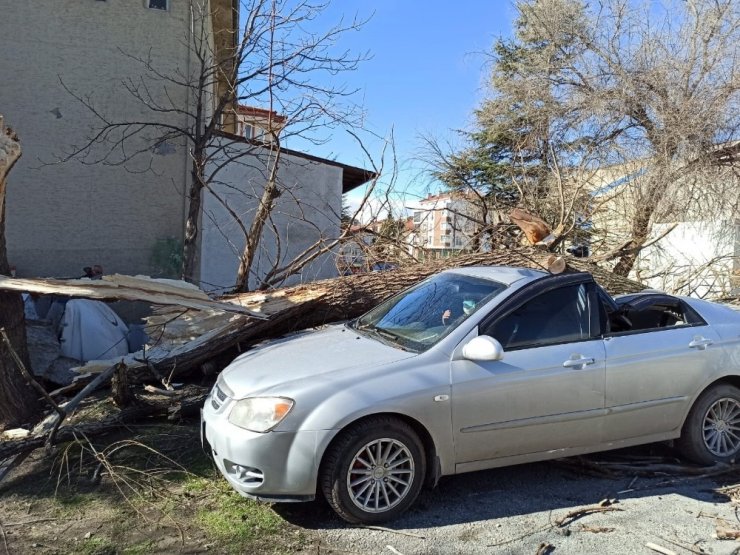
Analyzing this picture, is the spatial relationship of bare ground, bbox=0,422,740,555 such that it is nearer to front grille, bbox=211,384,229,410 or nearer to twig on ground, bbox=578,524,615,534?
twig on ground, bbox=578,524,615,534

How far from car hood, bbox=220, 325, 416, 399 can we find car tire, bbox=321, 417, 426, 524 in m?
0.41

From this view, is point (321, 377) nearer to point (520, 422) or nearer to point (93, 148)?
point (520, 422)

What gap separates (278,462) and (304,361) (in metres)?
0.73

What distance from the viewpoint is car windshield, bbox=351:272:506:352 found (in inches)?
169

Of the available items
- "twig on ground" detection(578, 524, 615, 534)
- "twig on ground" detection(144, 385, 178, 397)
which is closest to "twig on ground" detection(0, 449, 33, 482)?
"twig on ground" detection(144, 385, 178, 397)

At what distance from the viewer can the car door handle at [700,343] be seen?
473 centimetres

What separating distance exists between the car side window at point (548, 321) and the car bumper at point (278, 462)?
141 centimetres

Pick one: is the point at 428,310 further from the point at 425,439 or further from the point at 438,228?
the point at 438,228

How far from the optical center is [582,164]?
12391mm

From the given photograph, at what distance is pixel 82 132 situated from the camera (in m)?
11.6

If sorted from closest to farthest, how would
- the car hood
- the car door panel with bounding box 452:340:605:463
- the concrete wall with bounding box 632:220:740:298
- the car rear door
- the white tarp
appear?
the car hood → the car door panel with bounding box 452:340:605:463 → the car rear door → the white tarp → the concrete wall with bounding box 632:220:740:298

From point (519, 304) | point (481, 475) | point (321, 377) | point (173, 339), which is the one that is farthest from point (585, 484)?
point (173, 339)

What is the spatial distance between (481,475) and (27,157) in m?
10.4

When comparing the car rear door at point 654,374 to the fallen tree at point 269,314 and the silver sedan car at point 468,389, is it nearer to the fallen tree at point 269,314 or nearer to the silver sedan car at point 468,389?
the silver sedan car at point 468,389
